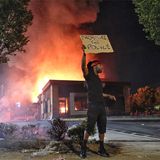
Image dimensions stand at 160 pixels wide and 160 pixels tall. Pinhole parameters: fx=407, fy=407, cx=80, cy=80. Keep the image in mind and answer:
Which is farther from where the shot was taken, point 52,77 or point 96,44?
point 52,77

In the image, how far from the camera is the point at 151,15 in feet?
55.0

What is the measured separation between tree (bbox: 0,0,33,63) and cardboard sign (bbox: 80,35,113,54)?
3.50 metres

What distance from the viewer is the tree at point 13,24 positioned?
1091 centimetres

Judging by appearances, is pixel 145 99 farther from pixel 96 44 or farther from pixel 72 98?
pixel 96 44

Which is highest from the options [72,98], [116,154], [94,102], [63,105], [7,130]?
[72,98]

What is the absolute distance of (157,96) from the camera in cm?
4706

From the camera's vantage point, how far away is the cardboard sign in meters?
8.05

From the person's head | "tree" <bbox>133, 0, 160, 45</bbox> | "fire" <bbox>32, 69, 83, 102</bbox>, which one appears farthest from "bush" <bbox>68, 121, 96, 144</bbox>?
"fire" <bbox>32, 69, 83, 102</bbox>

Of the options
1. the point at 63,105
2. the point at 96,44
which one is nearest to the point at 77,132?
the point at 96,44

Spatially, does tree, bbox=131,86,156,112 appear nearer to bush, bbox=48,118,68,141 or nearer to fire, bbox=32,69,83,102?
fire, bbox=32,69,83,102

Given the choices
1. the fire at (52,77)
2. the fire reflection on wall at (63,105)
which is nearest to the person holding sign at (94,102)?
the fire reflection on wall at (63,105)

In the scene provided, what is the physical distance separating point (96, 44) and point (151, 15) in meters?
9.18

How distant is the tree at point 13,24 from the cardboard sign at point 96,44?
3.50 meters

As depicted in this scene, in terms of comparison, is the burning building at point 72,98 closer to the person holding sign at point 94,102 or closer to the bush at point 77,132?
the bush at point 77,132
